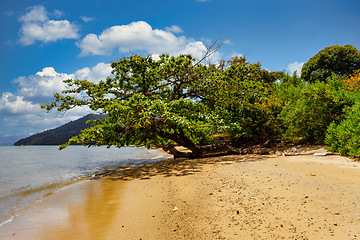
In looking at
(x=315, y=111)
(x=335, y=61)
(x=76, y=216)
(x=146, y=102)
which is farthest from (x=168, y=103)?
(x=335, y=61)

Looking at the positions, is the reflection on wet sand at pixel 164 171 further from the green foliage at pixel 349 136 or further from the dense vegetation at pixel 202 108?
the green foliage at pixel 349 136

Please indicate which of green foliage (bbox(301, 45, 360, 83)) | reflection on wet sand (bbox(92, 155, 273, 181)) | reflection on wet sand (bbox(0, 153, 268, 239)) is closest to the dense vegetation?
reflection on wet sand (bbox(92, 155, 273, 181))

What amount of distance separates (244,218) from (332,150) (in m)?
7.83

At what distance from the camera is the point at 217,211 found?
3621mm

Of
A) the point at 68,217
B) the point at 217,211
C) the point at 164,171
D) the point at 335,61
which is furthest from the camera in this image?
the point at 335,61

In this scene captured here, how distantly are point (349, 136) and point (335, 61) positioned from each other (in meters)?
28.7

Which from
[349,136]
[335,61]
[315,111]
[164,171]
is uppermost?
[335,61]

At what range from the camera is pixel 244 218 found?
3248mm

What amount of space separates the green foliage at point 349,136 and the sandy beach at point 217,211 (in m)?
2.22

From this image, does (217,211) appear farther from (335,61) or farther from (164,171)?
(335,61)

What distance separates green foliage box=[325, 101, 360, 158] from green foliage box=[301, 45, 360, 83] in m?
25.3

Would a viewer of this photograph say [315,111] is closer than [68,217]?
No

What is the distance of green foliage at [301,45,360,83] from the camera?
93.9 feet

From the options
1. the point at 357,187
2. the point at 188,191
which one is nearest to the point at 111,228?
the point at 188,191
